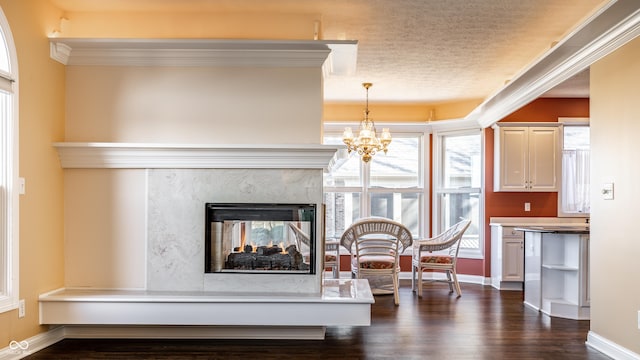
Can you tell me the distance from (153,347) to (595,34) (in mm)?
4090

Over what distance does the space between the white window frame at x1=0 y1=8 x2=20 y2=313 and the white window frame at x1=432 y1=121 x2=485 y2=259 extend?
20.0 feet

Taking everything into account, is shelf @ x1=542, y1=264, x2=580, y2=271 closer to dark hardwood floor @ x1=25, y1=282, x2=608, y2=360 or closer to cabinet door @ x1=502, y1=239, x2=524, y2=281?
dark hardwood floor @ x1=25, y1=282, x2=608, y2=360

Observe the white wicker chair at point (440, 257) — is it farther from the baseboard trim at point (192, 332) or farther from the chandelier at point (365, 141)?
the baseboard trim at point (192, 332)

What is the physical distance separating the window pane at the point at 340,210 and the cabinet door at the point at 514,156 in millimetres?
2338

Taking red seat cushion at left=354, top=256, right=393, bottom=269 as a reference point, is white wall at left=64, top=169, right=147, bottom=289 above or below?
above

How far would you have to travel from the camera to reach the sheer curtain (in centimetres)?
754

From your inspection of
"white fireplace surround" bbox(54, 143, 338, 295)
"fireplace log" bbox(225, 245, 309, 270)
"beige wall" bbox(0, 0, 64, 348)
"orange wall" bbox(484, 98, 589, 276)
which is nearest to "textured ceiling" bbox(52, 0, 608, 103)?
"beige wall" bbox(0, 0, 64, 348)

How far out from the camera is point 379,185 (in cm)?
862

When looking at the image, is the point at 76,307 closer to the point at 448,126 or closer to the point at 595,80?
the point at 595,80

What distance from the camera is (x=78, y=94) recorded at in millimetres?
4531

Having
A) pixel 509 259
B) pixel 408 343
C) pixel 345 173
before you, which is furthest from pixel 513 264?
pixel 408 343

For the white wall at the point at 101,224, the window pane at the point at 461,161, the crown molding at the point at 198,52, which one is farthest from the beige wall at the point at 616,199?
the white wall at the point at 101,224

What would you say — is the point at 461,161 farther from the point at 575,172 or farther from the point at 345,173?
the point at 345,173

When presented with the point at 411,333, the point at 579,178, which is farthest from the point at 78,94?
the point at 579,178
